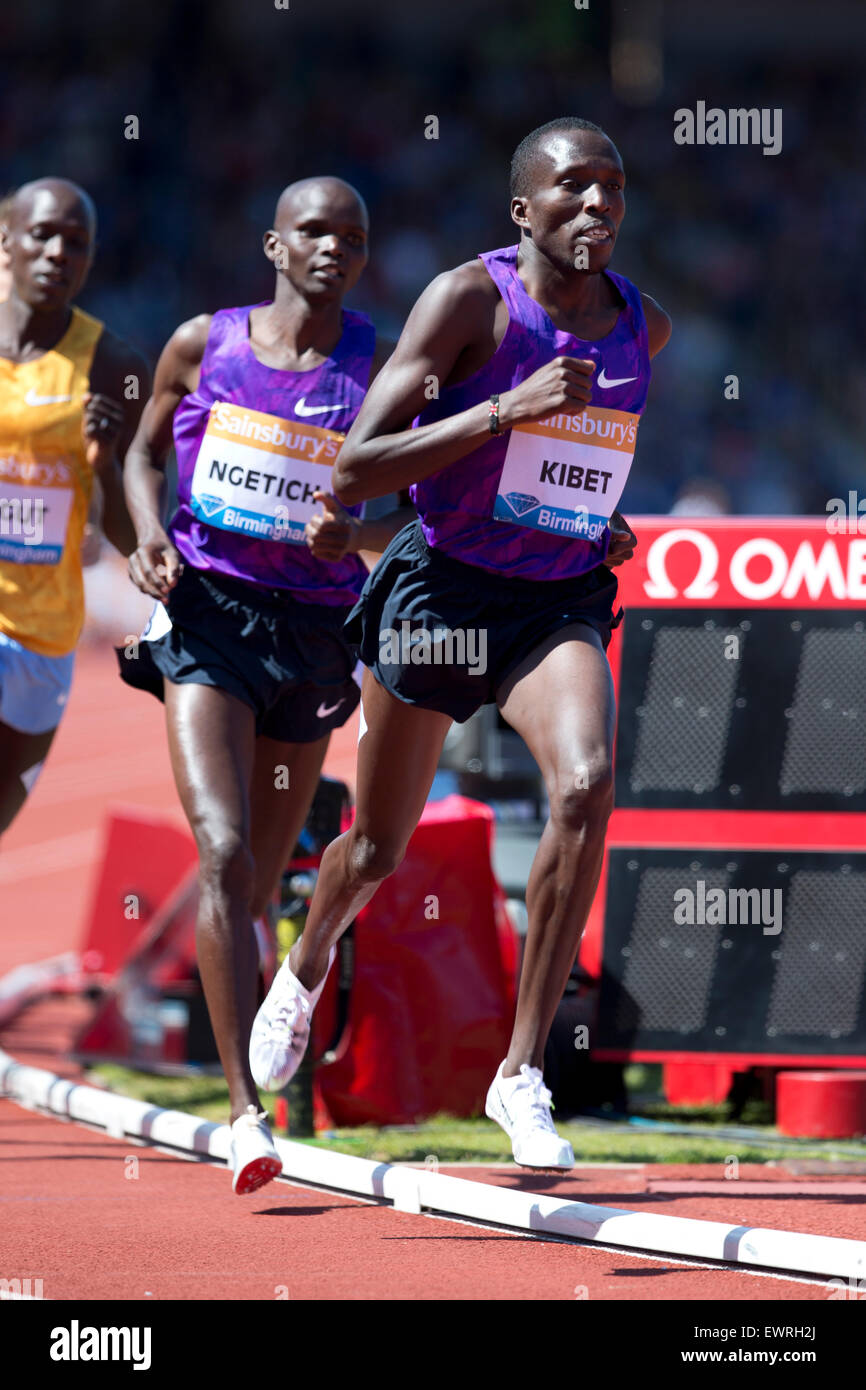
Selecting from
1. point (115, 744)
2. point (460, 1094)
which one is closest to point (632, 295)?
point (460, 1094)

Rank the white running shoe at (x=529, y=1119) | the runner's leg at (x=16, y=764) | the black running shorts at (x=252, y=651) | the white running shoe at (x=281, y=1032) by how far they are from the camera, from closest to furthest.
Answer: the white running shoe at (x=529, y=1119)
the white running shoe at (x=281, y=1032)
the black running shorts at (x=252, y=651)
the runner's leg at (x=16, y=764)

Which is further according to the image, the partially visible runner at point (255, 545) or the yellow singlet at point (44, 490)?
the yellow singlet at point (44, 490)

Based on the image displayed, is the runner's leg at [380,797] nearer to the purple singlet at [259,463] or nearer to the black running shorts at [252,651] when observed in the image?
the black running shorts at [252,651]

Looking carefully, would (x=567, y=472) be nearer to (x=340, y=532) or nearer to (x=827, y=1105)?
(x=340, y=532)

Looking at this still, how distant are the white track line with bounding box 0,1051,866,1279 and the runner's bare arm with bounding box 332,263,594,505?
1.41 m

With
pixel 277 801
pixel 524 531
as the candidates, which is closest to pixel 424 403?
pixel 524 531

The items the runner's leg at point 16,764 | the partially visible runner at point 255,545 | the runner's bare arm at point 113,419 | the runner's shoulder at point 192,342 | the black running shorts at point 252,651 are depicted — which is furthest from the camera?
the runner's leg at point 16,764

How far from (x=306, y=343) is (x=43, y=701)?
49.8 inches

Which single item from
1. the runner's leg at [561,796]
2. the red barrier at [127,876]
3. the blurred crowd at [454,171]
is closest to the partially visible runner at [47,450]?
the runner's leg at [561,796]

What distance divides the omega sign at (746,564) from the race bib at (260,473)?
1.25m

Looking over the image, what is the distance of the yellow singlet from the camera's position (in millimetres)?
4820

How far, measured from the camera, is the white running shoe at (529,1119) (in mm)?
3346

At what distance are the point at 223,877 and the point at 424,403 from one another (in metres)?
1.10
